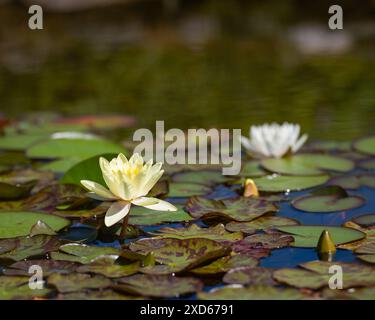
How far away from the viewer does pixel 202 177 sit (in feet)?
7.54

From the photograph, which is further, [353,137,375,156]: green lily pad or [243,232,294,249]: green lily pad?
[353,137,375,156]: green lily pad

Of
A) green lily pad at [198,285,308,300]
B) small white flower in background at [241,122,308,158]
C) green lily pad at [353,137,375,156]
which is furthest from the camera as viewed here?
green lily pad at [353,137,375,156]

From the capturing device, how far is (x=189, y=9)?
7.45m

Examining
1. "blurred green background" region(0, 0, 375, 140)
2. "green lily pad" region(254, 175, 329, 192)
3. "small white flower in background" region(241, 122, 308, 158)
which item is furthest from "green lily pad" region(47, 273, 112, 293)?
"blurred green background" region(0, 0, 375, 140)

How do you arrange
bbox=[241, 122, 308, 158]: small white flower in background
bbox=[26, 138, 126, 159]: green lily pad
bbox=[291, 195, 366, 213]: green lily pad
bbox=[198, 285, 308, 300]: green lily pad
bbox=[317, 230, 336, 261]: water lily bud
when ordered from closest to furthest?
bbox=[198, 285, 308, 300]: green lily pad < bbox=[317, 230, 336, 261]: water lily bud < bbox=[291, 195, 366, 213]: green lily pad < bbox=[241, 122, 308, 158]: small white flower in background < bbox=[26, 138, 126, 159]: green lily pad

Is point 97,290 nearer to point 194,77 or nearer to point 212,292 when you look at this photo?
point 212,292

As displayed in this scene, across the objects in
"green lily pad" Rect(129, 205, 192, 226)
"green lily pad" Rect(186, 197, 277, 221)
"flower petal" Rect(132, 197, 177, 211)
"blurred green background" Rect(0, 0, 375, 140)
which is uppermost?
"blurred green background" Rect(0, 0, 375, 140)

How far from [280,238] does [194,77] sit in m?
2.64

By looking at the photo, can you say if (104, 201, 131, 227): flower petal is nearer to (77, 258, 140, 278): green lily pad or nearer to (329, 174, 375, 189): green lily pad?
(77, 258, 140, 278): green lily pad

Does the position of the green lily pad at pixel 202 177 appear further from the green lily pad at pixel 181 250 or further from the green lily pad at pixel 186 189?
the green lily pad at pixel 181 250

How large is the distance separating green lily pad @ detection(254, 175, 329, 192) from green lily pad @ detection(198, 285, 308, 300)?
2.43 feet

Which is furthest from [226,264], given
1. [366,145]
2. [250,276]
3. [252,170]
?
[366,145]

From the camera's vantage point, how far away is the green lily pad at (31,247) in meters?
1.68

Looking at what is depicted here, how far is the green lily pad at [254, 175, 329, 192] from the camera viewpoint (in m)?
2.17
